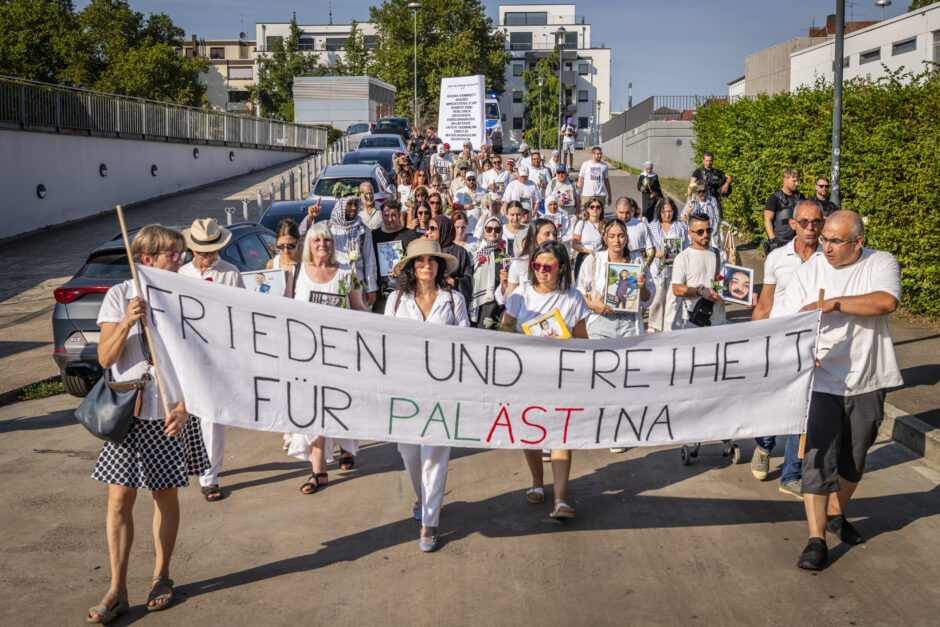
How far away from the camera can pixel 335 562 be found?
559 centimetres

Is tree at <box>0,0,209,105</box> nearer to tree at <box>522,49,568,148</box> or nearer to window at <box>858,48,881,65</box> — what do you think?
tree at <box>522,49,568,148</box>

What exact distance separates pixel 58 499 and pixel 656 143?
34947 mm

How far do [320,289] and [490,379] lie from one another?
2024mm

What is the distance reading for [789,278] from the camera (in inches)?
249

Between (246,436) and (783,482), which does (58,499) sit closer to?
(246,436)

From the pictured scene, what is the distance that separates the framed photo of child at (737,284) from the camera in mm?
7484

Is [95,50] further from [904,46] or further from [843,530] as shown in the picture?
[843,530]

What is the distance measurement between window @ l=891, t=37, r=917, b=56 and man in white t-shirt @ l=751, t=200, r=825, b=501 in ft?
94.3

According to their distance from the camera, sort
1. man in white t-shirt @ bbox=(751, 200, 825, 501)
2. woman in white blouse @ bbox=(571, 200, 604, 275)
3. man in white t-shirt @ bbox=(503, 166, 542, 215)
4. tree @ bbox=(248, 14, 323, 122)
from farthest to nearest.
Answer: tree @ bbox=(248, 14, 323, 122) < man in white t-shirt @ bbox=(503, 166, 542, 215) < woman in white blouse @ bbox=(571, 200, 604, 275) < man in white t-shirt @ bbox=(751, 200, 825, 501)

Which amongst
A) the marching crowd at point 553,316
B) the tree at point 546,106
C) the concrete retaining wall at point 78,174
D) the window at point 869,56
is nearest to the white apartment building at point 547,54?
the tree at point 546,106

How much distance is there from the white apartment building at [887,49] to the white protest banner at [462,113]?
40.1ft

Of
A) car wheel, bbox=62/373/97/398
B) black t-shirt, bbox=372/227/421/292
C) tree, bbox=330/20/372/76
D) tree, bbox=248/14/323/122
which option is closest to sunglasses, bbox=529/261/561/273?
black t-shirt, bbox=372/227/421/292

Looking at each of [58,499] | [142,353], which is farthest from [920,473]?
[58,499]

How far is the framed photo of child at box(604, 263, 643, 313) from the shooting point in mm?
7410
